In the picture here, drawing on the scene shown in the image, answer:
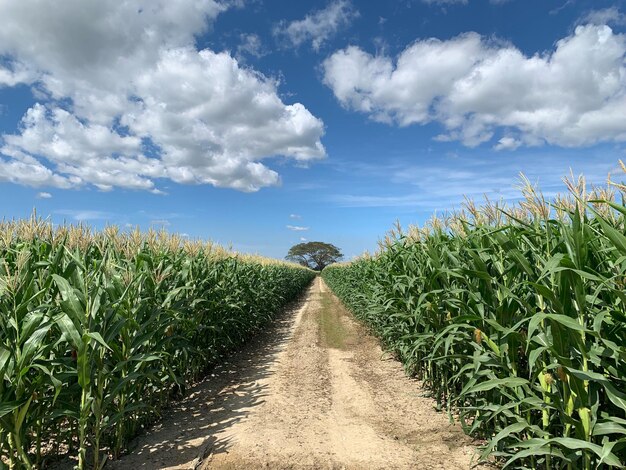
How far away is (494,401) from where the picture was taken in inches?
149

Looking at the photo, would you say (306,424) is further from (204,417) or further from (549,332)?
(549,332)

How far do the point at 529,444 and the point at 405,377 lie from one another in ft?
14.2

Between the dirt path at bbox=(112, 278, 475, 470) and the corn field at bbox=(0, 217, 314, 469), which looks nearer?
the corn field at bbox=(0, 217, 314, 469)

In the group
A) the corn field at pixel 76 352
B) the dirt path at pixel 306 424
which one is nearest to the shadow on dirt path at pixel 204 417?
the dirt path at pixel 306 424

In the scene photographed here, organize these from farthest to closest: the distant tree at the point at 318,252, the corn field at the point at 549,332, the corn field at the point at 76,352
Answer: the distant tree at the point at 318,252, the corn field at the point at 76,352, the corn field at the point at 549,332

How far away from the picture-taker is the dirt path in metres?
3.95

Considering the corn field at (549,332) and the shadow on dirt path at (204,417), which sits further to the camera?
the shadow on dirt path at (204,417)

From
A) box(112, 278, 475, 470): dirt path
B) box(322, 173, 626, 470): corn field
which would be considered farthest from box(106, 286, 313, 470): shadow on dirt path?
box(322, 173, 626, 470): corn field

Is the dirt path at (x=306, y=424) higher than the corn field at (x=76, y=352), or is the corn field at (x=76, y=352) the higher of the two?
the corn field at (x=76, y=352)

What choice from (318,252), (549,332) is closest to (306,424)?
(549,332)

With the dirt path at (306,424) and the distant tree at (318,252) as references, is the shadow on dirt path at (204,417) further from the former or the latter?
the distant tree at (318,252)

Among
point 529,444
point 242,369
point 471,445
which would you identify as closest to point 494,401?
point 471,445

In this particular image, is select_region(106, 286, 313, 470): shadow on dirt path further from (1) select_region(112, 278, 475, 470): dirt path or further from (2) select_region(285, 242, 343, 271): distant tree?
(2) select_region(285, 242, 343, 271): distant tree

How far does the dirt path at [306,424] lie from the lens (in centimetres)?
395
